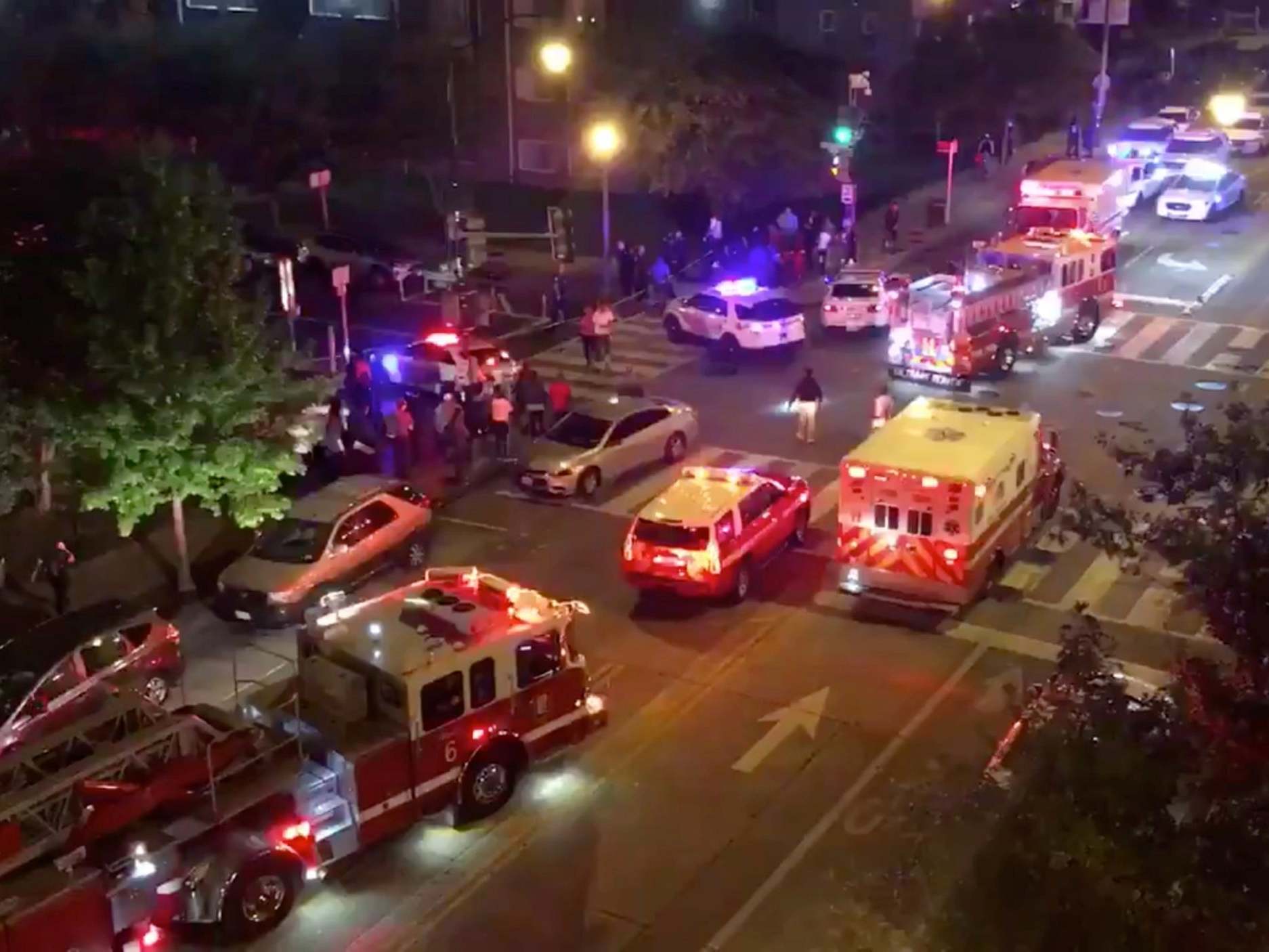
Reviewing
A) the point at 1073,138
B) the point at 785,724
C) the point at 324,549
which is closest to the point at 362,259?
the point at 324,549

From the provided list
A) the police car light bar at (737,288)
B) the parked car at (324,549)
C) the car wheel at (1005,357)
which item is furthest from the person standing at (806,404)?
the parked car at (324,549)

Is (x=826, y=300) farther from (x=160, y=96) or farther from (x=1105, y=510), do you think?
(x=1105, y=510)

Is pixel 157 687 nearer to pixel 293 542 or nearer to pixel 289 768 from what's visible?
pixel 293 542

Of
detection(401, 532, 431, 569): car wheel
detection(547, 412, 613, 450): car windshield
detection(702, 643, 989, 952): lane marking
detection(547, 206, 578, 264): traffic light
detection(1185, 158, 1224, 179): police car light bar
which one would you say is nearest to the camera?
detection(702, 643, 989, 952): lane marking

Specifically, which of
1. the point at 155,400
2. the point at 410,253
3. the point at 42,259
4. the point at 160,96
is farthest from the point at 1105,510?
the point at 160,96

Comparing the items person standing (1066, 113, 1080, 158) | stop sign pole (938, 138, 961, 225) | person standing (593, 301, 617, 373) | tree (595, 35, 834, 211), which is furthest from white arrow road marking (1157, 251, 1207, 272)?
person standing (593, 301, 617, 373)

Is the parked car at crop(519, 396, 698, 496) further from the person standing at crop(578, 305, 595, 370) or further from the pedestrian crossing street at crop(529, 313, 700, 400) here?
the person standing at crop(578, 305, 595, 370)

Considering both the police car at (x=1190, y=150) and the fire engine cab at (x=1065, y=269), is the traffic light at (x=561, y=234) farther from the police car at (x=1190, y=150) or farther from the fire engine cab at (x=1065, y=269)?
the police car at (x=1190, y=150)
